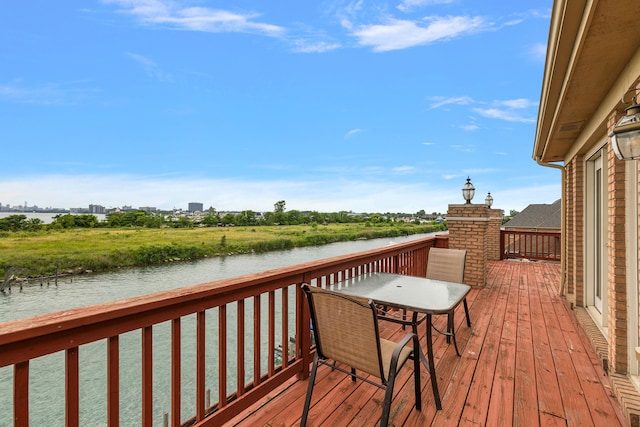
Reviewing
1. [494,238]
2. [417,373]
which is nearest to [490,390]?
[417,373]

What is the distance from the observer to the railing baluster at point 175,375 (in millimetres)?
1576

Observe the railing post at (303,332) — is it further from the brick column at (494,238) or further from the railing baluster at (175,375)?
the brick column at (494,238)

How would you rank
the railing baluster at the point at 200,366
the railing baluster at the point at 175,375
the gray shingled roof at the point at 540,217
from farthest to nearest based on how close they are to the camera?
the gray shingled roof at the point at 540,217 < the railing baluster at the point at 200,366 < the railing baluster at the point at 175,375

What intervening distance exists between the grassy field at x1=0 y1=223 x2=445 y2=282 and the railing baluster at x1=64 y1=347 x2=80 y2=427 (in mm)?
33815

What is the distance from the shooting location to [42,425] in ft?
35.0

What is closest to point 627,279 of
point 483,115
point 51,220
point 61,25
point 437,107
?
point 483,115

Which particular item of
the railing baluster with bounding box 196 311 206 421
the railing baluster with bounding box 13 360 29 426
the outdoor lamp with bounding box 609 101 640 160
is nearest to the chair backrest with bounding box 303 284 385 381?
the railing baluster with bounding box 196 311 206 421

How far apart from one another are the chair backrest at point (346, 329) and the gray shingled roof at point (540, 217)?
1095 inches

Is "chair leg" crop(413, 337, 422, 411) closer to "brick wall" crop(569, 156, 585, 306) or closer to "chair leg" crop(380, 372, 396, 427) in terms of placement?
"chair leg" crop(380, 372, 396, 427)

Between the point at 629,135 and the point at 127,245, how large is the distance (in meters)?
39.8

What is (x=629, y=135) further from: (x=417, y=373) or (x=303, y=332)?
(x=303, y=332)

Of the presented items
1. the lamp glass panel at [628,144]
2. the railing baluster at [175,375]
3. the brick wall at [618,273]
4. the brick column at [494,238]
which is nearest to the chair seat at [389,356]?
the railing baluster at [175,375]

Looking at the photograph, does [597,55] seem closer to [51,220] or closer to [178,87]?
[178,87]

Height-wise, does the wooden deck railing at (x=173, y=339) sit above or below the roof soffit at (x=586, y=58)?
below
